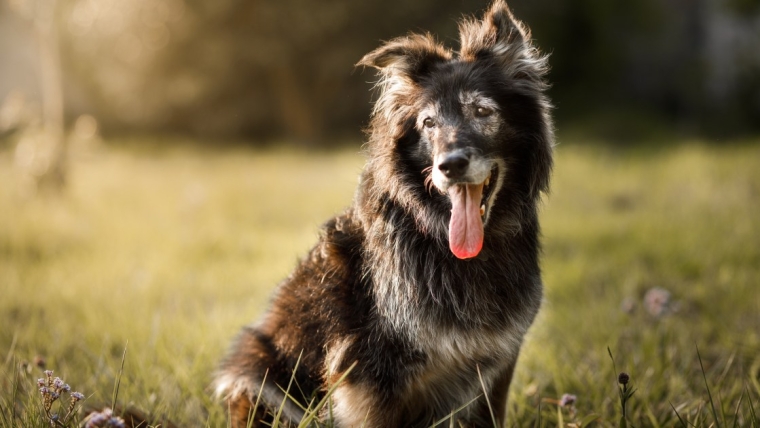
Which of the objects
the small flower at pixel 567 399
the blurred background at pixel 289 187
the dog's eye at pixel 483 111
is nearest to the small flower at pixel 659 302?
the blurred background at pixel 289 187

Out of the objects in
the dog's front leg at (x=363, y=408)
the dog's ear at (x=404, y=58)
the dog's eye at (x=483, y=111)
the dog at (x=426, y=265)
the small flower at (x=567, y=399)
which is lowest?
the small flower at (x=567, y=399)

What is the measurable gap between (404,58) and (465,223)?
2.75 ft

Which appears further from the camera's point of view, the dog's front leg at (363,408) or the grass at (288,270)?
the grass at (288,270)

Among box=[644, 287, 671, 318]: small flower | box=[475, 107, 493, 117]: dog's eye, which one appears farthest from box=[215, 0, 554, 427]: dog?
box=[644, 287, 671, 318]: small flower

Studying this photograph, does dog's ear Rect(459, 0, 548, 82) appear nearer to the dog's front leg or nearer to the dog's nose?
the dog's nose

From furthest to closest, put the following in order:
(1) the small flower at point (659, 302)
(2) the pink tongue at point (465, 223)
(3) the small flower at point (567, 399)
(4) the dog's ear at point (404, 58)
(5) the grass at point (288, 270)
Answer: (1) the small flower at point (659, 302) → (5) the grass at point (288, 270) → (4) the dog's ear at point (404, 58) → (3) the small flower at point (567, 399) → (2) the pink tongue at point (465, 223)

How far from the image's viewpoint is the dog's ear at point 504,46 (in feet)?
9.85

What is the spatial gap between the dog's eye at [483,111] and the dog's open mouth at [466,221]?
0.28m

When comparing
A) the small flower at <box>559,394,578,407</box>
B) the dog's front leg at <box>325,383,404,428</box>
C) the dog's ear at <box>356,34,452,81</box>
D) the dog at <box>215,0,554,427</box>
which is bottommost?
the small flower at <box>559,394,578,407</box>

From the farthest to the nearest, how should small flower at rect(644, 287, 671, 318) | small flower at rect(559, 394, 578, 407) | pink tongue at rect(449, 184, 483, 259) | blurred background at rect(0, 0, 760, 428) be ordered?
small flower at rect(644, 287, 671, 318)
blurred background at rect(0, 0, 760, 428)
small flower at rect(559, 394, 578, 407)
pink tongue at rect(449, 184, 483, 259)

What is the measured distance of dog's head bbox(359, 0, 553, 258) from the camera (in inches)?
107

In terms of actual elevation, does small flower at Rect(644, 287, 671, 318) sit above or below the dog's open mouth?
below

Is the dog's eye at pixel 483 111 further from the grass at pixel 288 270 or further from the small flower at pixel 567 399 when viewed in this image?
the small flower at pixel 567 399

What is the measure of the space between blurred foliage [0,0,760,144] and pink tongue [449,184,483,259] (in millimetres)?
10545
